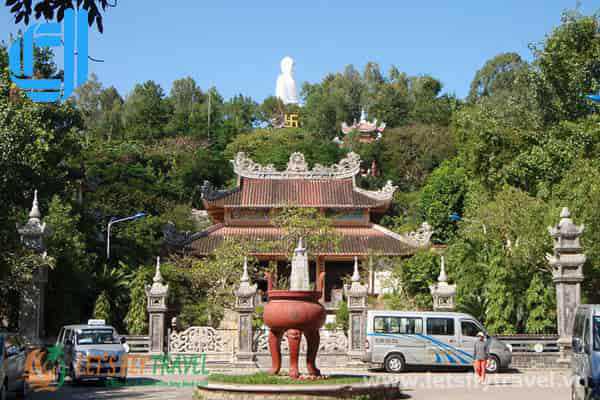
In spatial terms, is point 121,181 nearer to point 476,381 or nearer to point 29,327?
point 29,327

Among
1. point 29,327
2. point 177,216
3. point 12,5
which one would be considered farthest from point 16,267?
point 177,216

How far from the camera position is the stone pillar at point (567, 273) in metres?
23.5

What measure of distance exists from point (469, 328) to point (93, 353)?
35.3ft

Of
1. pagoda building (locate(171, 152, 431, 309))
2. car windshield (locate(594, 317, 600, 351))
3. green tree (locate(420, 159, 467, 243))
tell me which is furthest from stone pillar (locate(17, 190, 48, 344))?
green tree (locate(420, 159, 467, 243))

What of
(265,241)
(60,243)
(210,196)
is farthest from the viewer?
(210,196)

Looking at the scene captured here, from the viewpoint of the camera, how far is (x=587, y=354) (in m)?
13.7

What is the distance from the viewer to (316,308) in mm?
16344

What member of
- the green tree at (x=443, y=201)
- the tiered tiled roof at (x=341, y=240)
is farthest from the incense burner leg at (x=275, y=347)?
the green tree at (x=443, y=201)

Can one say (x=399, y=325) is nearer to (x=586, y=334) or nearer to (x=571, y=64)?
(x=586, y=334)

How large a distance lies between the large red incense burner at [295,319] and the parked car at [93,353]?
5.55 m

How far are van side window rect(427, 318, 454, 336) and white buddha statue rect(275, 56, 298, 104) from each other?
80482 millimetres

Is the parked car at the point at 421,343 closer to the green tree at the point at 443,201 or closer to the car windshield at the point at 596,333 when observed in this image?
the car windshield at the point at 596,333

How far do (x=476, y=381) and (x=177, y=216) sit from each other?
33784 millimetres

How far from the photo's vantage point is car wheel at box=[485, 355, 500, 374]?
78.3 ft
